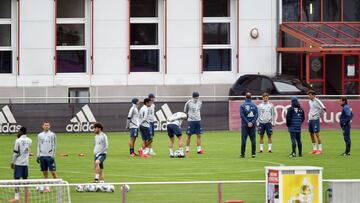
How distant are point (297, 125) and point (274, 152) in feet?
8.78

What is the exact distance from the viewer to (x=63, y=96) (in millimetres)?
57938

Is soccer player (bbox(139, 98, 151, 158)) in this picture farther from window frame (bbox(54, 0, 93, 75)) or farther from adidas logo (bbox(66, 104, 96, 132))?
window frame (bbox(54, 0, 93, 75))

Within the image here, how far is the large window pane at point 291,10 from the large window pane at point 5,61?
44.6ft

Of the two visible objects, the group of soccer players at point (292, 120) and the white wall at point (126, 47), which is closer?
the group of soccer players at point (292, 120)

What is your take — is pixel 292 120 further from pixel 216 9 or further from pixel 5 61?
pixel 5 61

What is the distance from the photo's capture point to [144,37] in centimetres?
5953

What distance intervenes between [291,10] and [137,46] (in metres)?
7.93

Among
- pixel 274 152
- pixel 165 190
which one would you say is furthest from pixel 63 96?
pixel 165 190

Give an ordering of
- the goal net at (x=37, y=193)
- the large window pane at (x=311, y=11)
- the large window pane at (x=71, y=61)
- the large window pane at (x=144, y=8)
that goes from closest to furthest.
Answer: the goal net at (x=37, y=193) < the large window pane at (x=71, y=61) < the large window pane at (x=144, y=8) < the large window pane at (x=311, y=11)

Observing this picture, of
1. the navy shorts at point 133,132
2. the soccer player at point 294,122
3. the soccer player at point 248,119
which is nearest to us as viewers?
the soccer player at point 248,119

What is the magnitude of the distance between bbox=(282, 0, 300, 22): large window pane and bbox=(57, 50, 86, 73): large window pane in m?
10.1

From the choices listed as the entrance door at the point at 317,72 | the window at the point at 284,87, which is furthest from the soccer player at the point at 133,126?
the entrance door at the point at 317,72

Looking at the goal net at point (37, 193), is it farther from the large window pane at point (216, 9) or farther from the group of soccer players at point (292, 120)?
the large window pane at point (216, 9)

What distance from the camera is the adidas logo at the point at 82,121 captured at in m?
→ 50.8
